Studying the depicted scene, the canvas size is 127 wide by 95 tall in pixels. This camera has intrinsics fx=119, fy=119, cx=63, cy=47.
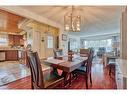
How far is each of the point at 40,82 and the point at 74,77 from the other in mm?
1905

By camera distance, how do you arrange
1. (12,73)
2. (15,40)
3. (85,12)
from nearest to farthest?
1. (85,12)
2. (12,73)
3. (15,40)

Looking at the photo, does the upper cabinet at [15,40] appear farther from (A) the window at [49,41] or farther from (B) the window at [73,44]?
(B) the window at [73,44]

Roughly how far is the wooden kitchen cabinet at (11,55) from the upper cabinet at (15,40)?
1313 millimetres

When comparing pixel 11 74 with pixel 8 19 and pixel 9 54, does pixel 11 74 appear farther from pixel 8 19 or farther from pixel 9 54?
pixel 9 54

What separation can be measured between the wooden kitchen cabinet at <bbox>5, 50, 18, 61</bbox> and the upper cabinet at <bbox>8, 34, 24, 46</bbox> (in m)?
1.31

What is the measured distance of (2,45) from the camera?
839 centimetres

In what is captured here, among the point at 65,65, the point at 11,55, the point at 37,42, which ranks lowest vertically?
the point at 11,55

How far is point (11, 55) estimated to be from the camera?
798 cm

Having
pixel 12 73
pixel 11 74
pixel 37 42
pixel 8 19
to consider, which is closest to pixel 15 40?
pixel 8 19

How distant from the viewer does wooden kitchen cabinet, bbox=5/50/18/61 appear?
778 cm

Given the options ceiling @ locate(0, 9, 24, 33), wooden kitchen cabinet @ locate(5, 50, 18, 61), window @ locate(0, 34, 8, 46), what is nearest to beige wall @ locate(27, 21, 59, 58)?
ceiling @ locate(0, 9, 24, 33)

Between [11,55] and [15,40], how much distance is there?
1680mm

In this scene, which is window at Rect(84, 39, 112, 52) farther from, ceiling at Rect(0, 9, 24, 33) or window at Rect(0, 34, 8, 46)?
ceiling at Rect(0, 9, 24, 33)
